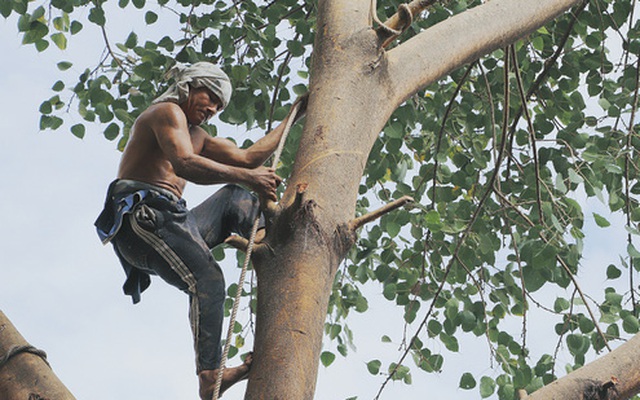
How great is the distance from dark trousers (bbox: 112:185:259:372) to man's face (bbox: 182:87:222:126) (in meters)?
0.38

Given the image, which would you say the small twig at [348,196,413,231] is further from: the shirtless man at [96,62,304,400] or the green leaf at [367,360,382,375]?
the green leaf at [367,360,382,375]

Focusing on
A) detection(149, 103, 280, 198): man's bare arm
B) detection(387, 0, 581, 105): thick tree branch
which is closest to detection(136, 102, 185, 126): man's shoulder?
detection(149, 103, 280, 198): man's bare arm

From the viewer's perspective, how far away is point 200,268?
295cm

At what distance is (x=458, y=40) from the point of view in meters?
3.28

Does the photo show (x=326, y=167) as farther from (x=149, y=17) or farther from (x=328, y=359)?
(x=149, y=17)

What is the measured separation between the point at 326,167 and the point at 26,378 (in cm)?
97

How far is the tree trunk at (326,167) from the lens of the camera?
2283mm

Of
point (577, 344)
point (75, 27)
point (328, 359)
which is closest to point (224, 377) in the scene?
point (577, 344)

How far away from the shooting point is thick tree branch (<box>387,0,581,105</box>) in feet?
10.2

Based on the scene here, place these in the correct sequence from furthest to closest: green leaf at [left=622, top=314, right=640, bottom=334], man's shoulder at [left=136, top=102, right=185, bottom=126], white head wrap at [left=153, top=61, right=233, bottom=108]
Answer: green leaf at [left=622, top=314, right=640, bottom=334], white head wrap at [left=153, top=61, right=233, bottom=108], man's shoulder at [left=136, top=102, right=185, bottom=126]

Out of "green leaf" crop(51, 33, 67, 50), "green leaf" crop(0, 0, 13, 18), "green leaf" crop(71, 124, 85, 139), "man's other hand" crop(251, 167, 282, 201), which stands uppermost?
"green leaf" crop(51, 33, 67, 50)

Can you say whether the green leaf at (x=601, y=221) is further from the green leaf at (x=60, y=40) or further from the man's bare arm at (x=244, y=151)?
the green leaf at (x=60, y=40)

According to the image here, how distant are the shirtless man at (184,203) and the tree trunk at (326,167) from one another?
0.56 feet

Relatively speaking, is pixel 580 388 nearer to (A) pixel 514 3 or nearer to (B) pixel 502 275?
(A) pixel 514 3
